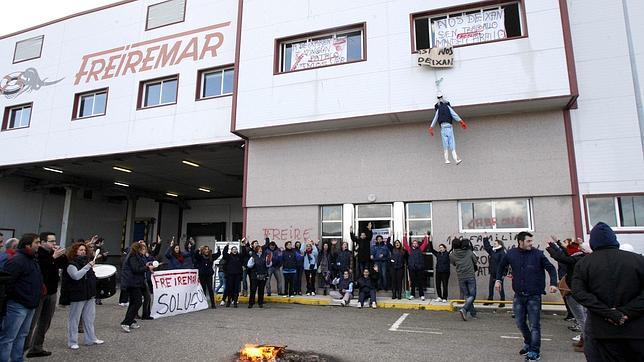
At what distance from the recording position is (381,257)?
12406 millimetres

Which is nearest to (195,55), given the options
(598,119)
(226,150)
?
(226,150)

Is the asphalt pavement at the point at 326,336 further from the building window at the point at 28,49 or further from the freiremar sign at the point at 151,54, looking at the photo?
the building window at the point at 28,49

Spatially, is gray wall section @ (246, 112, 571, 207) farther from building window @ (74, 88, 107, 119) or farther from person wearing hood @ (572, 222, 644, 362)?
building window @ (74, 88, 107, 119)

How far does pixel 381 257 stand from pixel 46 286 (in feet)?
28.3

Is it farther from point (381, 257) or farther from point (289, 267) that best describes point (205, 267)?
point (381, 257)

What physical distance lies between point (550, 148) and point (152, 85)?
→ 618 inches

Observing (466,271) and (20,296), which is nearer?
(20,296)

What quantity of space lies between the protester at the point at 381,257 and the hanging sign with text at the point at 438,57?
5.51 meters

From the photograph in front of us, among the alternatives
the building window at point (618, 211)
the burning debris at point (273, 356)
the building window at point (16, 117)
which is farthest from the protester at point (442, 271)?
the building window at point (16, 117)

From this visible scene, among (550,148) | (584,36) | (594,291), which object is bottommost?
(594,291)

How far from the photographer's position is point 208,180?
24859 mm

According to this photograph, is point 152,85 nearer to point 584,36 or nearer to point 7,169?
point 7,169

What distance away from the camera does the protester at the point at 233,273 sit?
38.4ft

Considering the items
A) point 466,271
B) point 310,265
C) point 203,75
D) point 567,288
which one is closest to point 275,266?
point 310,265
